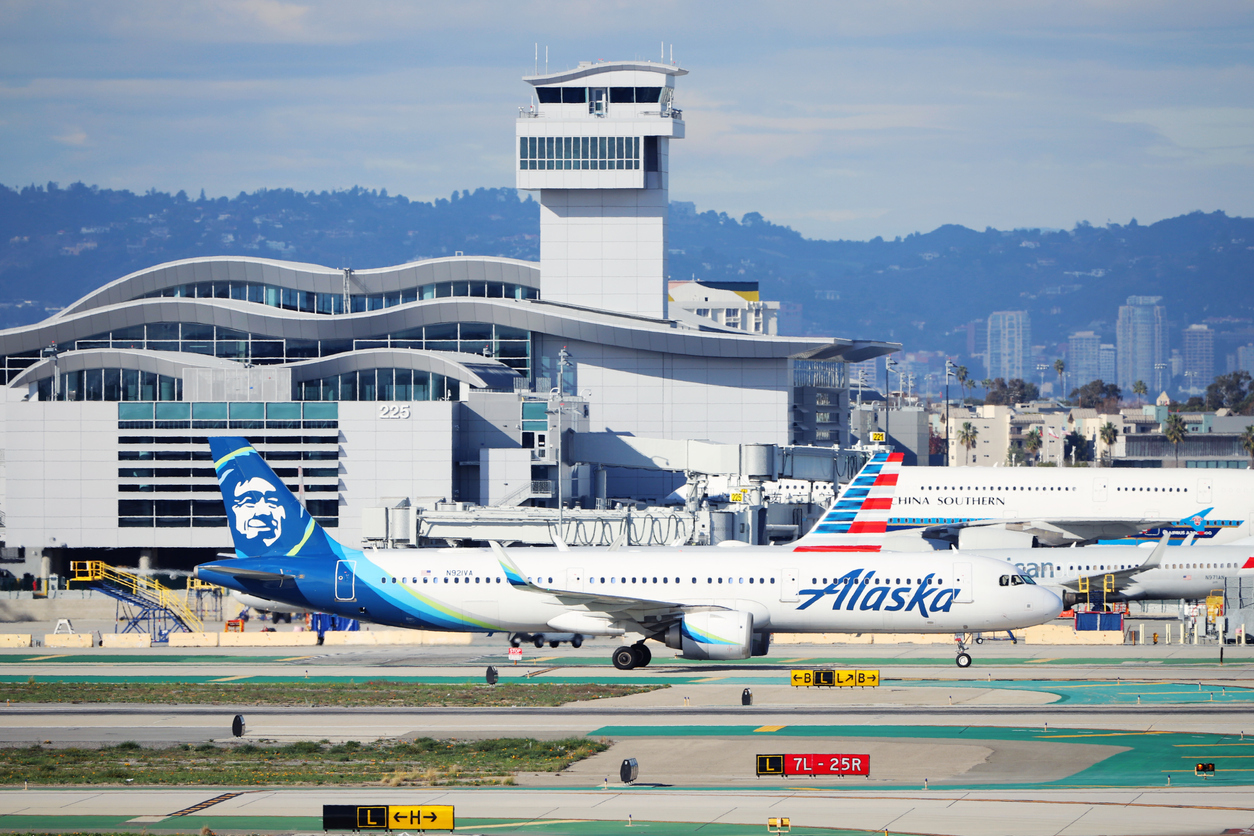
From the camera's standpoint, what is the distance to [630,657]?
5281 cm

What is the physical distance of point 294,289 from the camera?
15162 centimetres

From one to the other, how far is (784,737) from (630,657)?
1613cm

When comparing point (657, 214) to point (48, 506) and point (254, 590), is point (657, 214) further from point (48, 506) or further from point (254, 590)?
point (254, 590)

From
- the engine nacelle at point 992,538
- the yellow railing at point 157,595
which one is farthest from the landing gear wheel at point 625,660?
the engine nacelle at point 992,538

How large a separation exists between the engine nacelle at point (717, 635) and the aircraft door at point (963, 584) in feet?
24.3

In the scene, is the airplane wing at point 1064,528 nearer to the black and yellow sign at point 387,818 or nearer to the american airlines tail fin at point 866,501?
the american airlines tail fin at point 866,501

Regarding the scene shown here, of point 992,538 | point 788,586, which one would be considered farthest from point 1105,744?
point 992,538

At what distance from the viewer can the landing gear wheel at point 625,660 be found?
173 ft

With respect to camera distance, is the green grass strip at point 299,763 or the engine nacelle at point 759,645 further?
the engine nacelle at point 759,645

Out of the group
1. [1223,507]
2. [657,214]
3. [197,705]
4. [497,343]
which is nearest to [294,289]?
[497,343]

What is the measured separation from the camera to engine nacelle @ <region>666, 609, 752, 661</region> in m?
50.4

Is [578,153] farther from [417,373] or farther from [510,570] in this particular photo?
[510,570]

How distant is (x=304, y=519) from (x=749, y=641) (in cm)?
1774

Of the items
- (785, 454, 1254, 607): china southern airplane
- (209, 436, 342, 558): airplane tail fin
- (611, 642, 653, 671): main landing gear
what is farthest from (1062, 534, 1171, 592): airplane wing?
(209, 436, 342, 558): airplane tail fin
